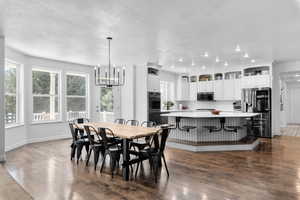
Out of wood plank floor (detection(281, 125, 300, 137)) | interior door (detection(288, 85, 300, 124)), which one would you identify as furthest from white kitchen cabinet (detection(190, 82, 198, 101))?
interior door (detection(288, 85, 300, 124))

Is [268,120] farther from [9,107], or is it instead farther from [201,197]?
[9,107]

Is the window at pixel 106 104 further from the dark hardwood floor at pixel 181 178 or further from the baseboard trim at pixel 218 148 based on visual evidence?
the baseboard trim at pixel 218 148

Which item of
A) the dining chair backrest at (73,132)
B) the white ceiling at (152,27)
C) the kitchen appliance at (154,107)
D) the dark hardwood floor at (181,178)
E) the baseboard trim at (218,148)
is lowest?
the dark hardwood floor at (181,178)

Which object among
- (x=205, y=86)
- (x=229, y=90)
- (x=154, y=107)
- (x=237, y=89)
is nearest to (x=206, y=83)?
(x=205, y=86)

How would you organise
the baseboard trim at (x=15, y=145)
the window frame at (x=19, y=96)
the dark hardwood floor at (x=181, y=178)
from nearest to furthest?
the dark hardwood floor at (x=181, y=178), the baseboard trim at (x=15, y=145), the window frame at (x=19, y=96)

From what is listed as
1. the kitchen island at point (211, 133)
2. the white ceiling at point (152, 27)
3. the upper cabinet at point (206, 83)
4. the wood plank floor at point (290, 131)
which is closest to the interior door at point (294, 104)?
the wood plank floor at point (290, 131)

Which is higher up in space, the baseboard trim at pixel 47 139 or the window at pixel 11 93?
the window at pixel 11 93

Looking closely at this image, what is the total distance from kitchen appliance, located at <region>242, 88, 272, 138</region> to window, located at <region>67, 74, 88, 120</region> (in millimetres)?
6234

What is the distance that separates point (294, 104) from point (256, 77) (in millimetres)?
6038

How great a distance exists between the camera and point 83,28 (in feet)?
12.2

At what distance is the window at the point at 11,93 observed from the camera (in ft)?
17.5

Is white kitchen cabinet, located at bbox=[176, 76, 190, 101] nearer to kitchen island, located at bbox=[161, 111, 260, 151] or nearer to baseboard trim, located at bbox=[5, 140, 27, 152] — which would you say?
kitchen island, located at bbox=[161, 111, 260, 151]

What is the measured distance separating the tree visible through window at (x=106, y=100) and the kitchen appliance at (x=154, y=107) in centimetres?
167

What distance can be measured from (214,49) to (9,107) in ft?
19.2
